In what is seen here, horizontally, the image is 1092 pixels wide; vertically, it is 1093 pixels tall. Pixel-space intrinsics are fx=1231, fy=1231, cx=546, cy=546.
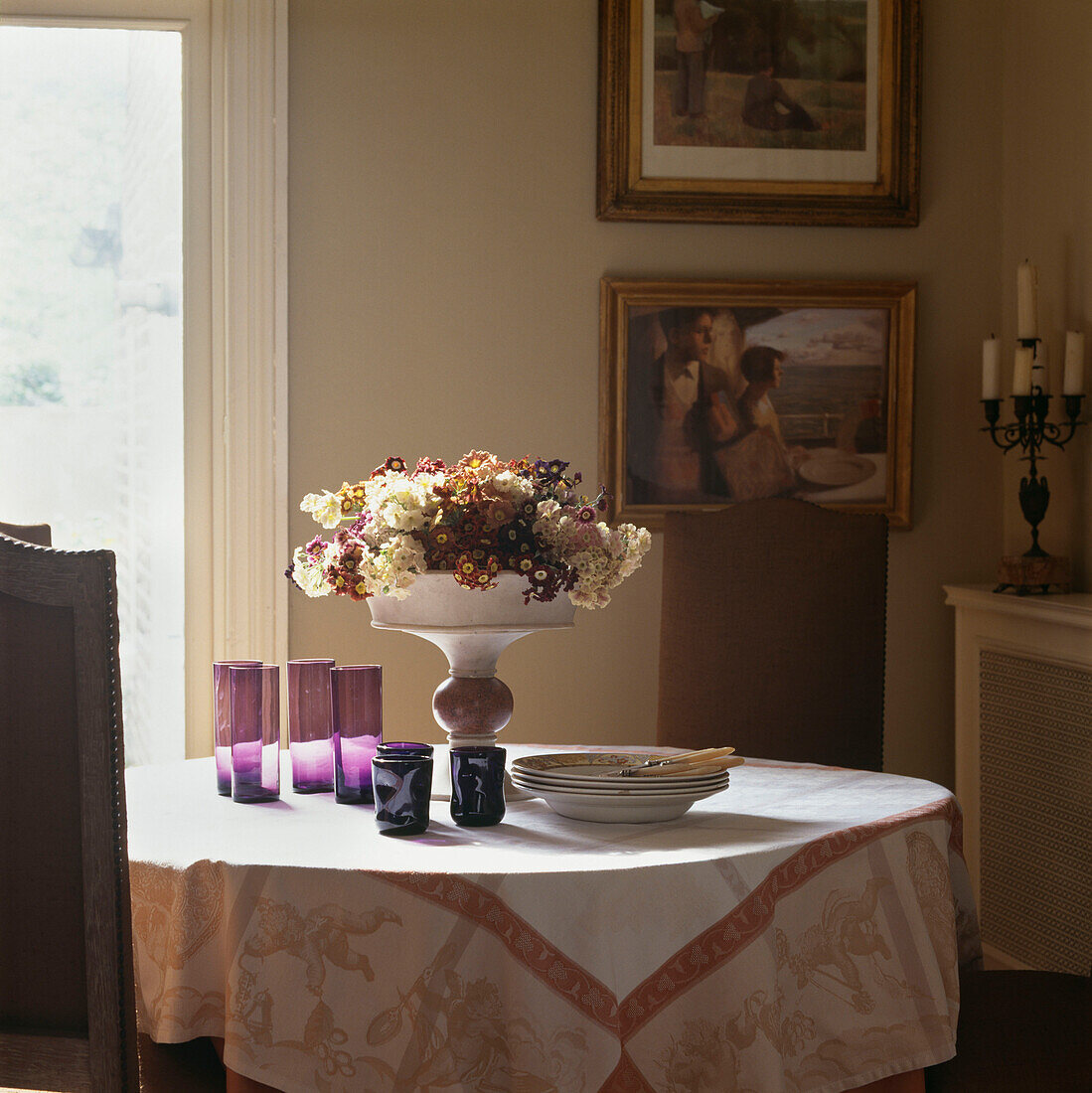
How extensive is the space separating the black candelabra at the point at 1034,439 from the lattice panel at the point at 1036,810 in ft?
0.68

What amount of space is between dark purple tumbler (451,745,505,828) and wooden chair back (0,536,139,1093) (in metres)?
0.49

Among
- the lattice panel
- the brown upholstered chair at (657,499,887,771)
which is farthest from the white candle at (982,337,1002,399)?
the brown upholstered chair at (657,499,887,771)

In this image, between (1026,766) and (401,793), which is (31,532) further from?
(1026,766)

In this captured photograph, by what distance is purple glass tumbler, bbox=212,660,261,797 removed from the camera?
1.71m

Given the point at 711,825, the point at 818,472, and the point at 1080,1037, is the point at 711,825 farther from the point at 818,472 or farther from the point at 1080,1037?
the point at 818,472

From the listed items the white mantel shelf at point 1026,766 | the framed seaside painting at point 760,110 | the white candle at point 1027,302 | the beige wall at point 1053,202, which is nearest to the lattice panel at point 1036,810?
the white mantel shelf at point 1026,766

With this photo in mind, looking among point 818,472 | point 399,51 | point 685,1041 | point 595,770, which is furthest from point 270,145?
point 685,1041

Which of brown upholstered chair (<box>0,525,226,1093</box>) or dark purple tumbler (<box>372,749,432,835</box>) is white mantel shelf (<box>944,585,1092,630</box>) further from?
brown upholstered chair (<box>0,525,226,1093</box>)

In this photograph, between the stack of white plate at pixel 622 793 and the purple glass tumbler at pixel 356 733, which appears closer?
the stack of white plate at pixel 622 793

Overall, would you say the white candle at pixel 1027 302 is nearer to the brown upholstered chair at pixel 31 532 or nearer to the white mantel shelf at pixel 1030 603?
the white mantel shelf at pixel 1030 603

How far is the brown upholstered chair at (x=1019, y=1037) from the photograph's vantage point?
1515 mm

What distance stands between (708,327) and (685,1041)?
7.25 feet

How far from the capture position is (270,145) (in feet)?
10.1

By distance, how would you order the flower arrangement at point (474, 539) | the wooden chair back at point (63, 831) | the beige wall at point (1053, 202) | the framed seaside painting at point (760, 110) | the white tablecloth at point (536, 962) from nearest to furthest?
the wooden chair back at point (63, 831) < the white tablecloth at point (536, 962) < the flower arrangement at point (474, 539) < the beige wall at point (1053, 202) < the framed seaside painting at point (760, 110)
